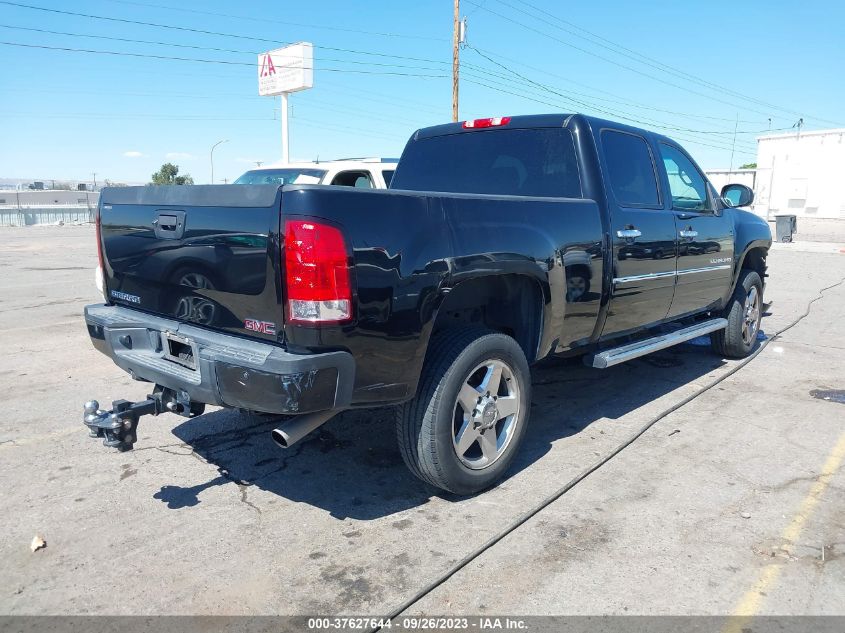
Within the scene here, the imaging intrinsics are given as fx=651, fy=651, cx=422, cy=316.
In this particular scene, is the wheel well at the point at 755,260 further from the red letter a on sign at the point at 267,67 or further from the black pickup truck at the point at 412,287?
the red letter a on sign at the point at 267,67

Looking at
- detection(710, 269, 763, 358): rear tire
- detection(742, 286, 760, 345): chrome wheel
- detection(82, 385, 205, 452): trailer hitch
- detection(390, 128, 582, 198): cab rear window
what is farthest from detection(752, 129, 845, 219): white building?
detection(82, 385, 205, 452): trailer hitch

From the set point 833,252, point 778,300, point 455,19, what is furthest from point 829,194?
point 778,300

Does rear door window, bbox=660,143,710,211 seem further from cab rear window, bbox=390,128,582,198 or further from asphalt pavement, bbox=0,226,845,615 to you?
asphalt pavement, bbox=0,226,845,615

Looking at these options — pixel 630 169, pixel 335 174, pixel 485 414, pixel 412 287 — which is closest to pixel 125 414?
pixel 412 287

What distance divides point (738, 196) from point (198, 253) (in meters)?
5.04

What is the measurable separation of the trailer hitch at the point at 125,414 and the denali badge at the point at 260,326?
501mm

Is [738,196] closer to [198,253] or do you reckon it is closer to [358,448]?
[358,448]

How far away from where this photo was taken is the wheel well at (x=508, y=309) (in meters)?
3.63

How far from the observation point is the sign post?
28203 millimetres

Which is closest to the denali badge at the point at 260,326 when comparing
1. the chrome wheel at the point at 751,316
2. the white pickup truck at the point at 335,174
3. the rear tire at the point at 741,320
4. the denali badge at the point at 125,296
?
the denali badge at the point at 125,296

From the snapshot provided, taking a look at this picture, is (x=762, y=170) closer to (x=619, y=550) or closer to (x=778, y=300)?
(x=778, y=300)

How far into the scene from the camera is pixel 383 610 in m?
2.55

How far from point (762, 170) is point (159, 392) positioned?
6620cm

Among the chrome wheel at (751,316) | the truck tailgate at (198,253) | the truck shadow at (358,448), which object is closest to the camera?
the truck tailgate at (198,253)
